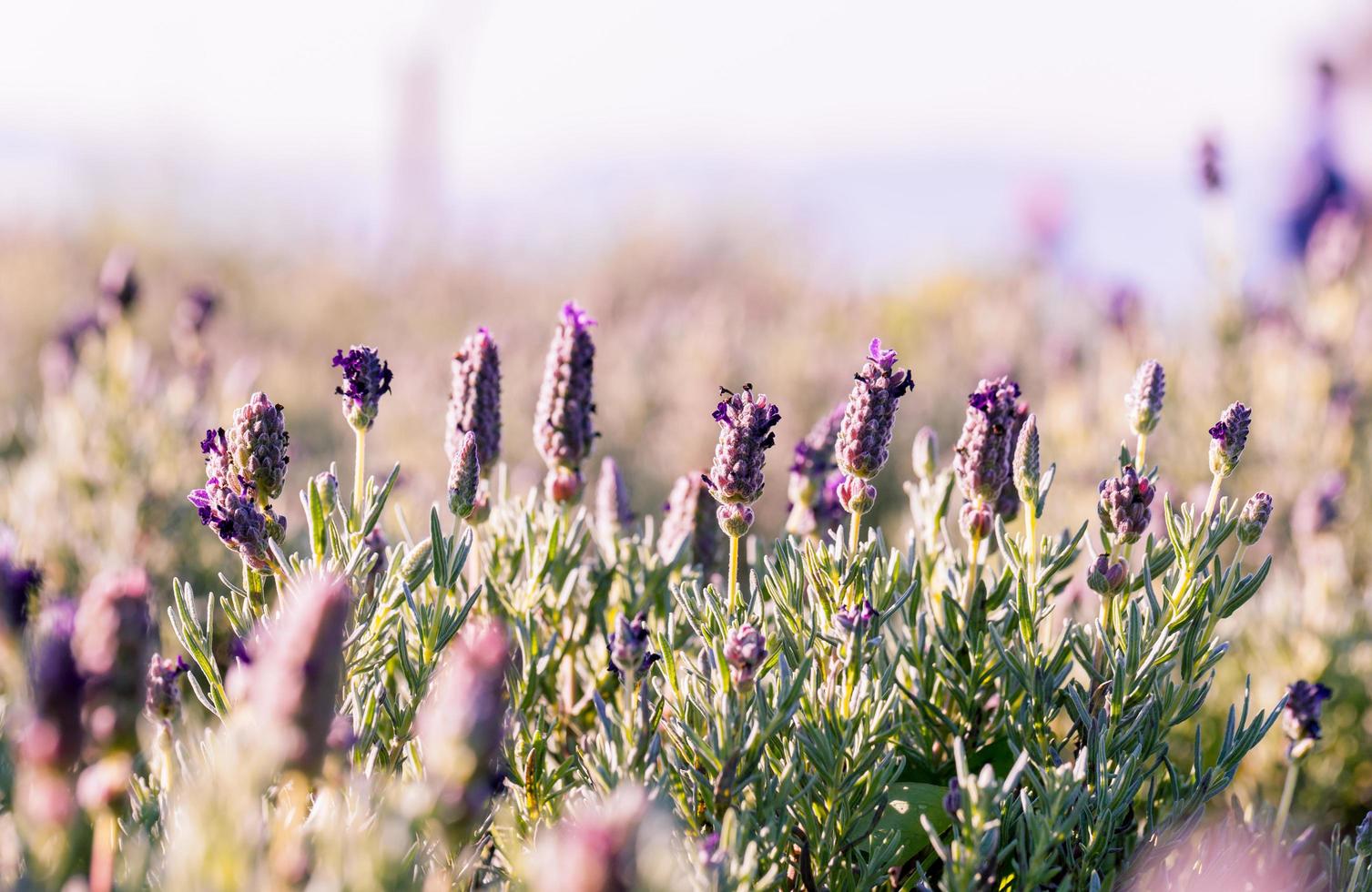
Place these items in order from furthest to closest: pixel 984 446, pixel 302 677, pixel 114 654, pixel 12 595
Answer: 1. pixel 984 446
2. pixel 12 595
3. pixel 114 654
4. pixel 302 677

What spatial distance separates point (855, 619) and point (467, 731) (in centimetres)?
69

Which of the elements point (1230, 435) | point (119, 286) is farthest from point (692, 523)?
point (119, 286)

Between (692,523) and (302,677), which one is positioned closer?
(302,677)

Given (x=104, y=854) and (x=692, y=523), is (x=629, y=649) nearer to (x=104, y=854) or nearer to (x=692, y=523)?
(x=104, y=854)

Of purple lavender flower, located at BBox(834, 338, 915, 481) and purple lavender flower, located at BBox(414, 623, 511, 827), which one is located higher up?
purple lavender flower, located at BBox(834, 338, 915, 481)

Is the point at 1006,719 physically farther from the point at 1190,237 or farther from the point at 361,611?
the point at 1190,237

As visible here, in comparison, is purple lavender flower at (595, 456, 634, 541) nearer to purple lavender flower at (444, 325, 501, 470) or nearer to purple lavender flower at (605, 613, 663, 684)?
purple lavender flower at (444, 325, 501, 470)

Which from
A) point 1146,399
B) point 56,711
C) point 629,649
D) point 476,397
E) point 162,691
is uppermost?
point 1146,399

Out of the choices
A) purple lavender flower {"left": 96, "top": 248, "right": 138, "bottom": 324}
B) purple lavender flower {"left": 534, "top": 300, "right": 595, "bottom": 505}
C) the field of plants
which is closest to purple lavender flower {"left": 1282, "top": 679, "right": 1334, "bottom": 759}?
the field of plants

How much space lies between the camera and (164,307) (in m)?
10.9

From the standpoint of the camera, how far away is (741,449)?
5.14 ft

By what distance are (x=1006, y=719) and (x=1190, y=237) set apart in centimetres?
410

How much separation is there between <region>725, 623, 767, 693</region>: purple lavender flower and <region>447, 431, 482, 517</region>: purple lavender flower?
0.44 meters

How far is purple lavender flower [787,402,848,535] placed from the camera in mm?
2102
